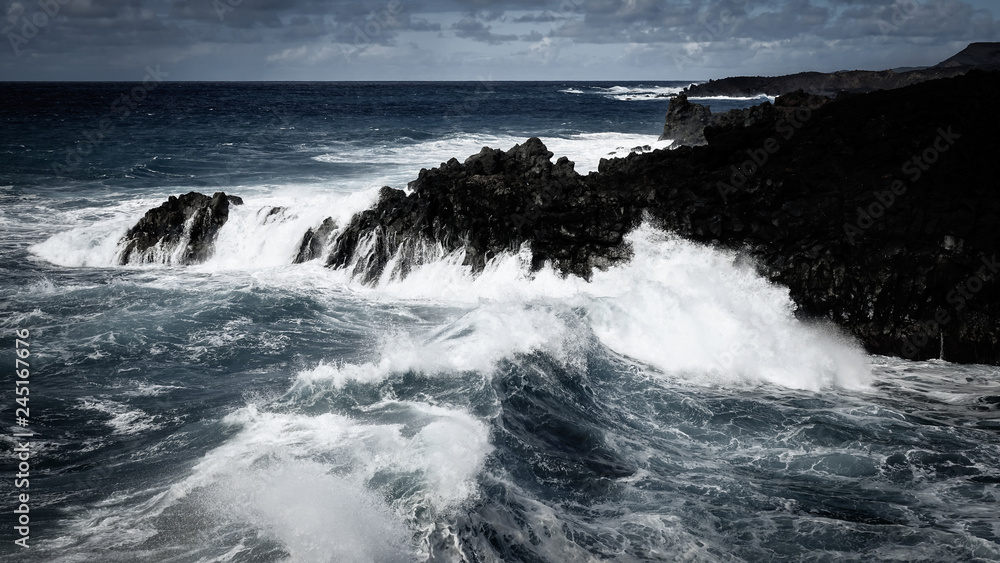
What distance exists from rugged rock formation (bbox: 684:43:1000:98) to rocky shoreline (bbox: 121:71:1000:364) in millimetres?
18304

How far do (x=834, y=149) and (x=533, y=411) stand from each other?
10842 mm

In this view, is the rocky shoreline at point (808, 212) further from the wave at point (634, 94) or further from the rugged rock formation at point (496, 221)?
the wave at point (634, 94)

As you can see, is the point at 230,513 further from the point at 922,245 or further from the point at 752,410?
the point at 922,245

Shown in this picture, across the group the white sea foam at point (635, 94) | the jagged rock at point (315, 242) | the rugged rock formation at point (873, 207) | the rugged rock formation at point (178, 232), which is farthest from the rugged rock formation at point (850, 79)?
the rugged rock formation at point (178, 232)

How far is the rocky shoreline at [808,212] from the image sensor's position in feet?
42.7

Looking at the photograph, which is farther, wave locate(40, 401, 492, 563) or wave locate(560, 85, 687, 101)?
wave locate(560, 85, 687, 101)

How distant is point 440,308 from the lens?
622 inches

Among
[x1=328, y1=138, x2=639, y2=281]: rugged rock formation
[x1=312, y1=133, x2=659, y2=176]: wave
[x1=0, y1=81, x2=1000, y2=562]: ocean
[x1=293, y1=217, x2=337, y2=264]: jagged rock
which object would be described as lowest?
[x1=0, y1=81, x2=1000, y2=562]: ocean

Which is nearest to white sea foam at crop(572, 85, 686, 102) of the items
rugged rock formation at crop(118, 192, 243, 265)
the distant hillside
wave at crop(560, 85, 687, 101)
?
wave at crop(560, 85, 687, 101)

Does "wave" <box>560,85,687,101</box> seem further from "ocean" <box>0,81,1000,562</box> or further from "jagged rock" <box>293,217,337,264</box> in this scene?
"ocean" <box>0,81,1000,562</box>

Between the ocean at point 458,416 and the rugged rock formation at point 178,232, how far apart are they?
0.52m

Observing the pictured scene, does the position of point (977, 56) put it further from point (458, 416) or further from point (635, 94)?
point (635, 94)

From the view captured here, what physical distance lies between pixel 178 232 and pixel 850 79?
8079cm

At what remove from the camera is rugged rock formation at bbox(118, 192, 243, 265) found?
1952cm
